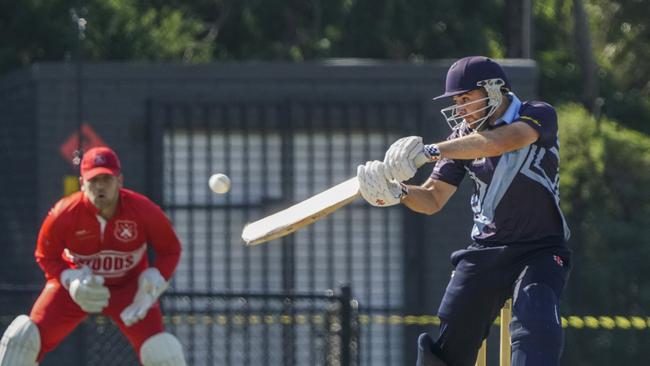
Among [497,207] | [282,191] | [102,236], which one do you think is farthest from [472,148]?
[282,191]

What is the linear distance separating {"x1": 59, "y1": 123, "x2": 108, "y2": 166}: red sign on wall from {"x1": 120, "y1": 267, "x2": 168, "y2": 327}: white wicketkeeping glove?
329 cm

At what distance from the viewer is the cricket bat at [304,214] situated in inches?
247

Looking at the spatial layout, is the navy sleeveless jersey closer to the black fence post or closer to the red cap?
the red cap

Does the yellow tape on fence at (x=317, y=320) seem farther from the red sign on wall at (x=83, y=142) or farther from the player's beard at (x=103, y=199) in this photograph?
the player's beard at (x=103, y=199)

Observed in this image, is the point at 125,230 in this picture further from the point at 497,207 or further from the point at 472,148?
the point at 472,148

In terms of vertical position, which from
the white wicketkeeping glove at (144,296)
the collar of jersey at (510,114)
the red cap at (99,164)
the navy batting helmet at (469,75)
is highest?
the navy batting helmet at (469,75)

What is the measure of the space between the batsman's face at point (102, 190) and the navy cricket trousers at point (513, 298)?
233 centimetres

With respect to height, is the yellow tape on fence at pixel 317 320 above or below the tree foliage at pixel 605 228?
below

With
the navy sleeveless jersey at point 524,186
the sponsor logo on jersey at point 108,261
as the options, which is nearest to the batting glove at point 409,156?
the navy sleeveless jersey at point 524,186

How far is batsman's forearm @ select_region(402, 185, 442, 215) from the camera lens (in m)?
6.51

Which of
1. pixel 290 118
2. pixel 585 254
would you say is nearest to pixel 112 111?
pixel 290 118

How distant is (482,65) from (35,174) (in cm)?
601

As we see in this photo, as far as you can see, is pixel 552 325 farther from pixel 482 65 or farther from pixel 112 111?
pixel 112 111

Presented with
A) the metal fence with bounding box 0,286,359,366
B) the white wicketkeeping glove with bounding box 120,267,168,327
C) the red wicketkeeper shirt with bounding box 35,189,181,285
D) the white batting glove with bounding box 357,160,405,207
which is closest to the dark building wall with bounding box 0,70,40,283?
the metal fence with bounding box 0,286,359,366
